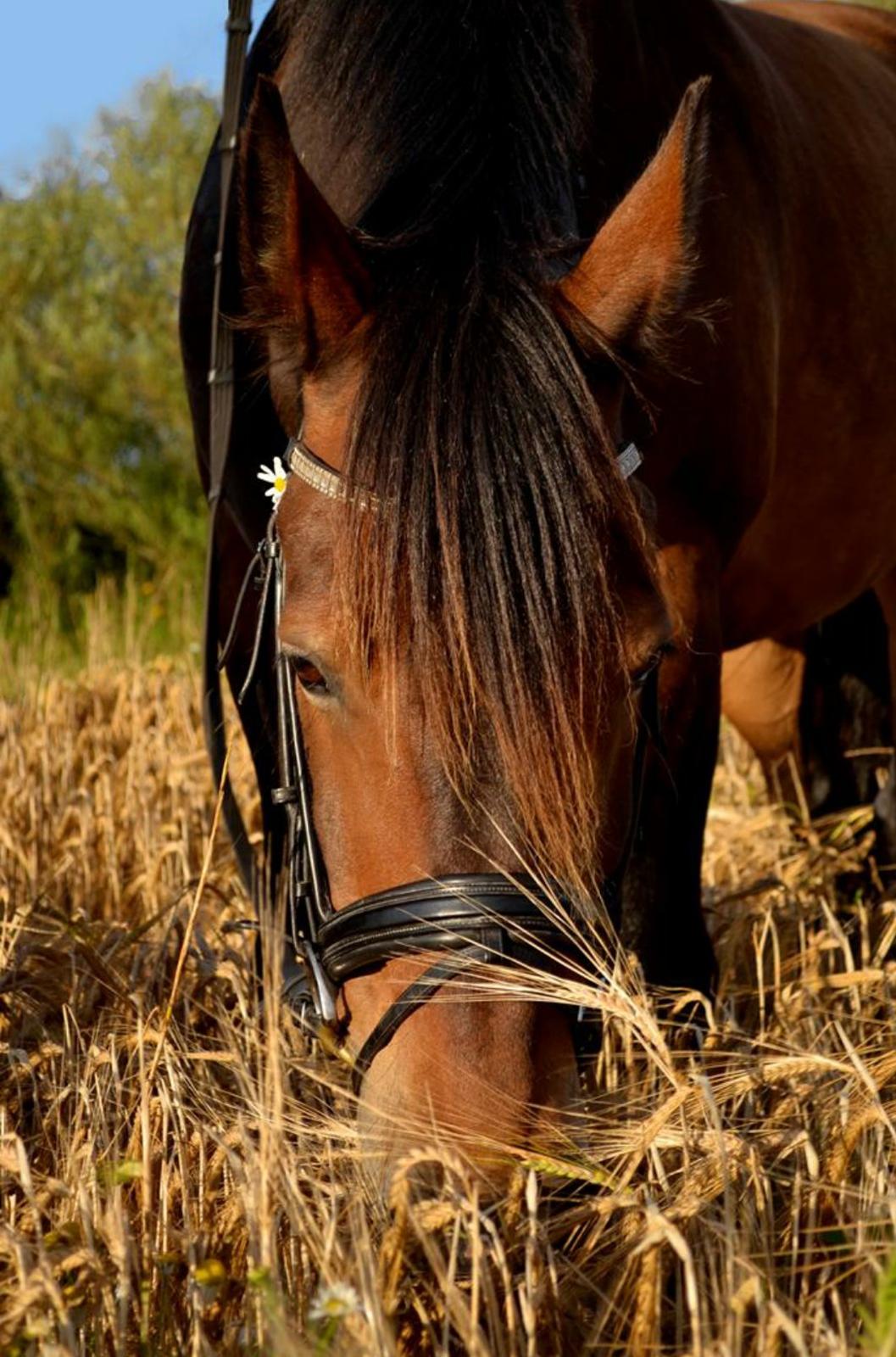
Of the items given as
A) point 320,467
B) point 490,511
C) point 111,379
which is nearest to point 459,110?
point 320,467

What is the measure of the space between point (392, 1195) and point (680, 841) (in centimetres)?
172

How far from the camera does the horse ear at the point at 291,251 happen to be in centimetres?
251

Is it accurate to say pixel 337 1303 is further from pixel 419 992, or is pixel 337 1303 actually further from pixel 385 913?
pixel 385 913

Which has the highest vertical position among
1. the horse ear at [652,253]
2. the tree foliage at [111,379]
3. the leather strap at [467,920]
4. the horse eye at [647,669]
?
the tree foliage at [111,379]

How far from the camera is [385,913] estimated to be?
2.36 m

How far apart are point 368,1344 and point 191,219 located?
2.65 m

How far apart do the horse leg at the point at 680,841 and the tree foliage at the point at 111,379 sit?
914 centimetres

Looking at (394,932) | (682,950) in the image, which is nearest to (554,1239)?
(394,932)

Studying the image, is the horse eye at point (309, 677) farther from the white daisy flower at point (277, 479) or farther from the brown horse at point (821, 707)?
the brown horse at point (821, 707)

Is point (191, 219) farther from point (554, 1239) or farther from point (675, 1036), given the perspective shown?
point (554, 1239)

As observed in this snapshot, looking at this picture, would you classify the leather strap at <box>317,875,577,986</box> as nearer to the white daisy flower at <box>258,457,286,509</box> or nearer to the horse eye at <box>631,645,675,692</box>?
the horse eye at <box>631,645,675,692</box>

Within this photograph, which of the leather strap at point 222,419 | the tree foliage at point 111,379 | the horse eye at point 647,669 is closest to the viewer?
the horse eye at point 647,669

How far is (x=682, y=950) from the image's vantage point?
3.65m

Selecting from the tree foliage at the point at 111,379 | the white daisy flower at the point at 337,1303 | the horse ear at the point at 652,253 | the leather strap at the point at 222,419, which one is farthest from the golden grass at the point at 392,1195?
the tree foliage at the point at 111,379
